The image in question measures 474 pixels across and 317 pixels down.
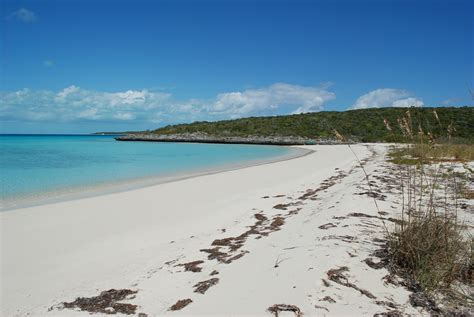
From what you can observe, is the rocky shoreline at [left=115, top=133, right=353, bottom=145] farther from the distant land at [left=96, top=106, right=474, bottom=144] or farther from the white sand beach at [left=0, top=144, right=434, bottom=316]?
the white sand beach at [left=0, top=144, right=434, bottom=316]

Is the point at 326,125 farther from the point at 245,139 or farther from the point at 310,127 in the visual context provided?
the point at 245,139

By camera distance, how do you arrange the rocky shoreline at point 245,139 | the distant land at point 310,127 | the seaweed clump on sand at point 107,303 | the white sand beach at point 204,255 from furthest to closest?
the distant land at point 310,127 → the rocky shoreline at point 245,139 → the seaweed clump on sand at point 107,303 → the white sand beach at point 204,255

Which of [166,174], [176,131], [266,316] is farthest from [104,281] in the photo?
[176,131]

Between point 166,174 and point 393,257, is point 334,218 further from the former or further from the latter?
point 166,174

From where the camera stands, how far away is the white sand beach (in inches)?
100

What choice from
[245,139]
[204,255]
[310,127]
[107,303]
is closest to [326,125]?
[310,127]

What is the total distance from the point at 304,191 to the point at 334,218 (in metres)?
3.40

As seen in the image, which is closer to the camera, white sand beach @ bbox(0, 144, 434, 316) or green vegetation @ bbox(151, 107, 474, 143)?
white sand beach @ bbox(0, 144, 434, 316)

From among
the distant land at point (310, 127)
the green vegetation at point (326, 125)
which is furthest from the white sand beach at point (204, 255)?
the green vegetation at point (326, 125)

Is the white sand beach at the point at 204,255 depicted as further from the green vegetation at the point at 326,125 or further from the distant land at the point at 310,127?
the green vegetation at the point at 326,125

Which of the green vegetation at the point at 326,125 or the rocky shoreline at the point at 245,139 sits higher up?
the green vegetation at the point at 326,125

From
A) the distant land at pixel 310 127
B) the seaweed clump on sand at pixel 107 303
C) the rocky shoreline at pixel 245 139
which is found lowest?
the seaweed clump on sand at pixel 107 303

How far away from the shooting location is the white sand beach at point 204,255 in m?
2.54

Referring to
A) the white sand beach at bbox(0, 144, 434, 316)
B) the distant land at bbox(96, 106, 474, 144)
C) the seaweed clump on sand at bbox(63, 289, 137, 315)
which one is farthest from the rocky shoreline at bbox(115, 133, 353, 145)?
the seaweed clump on sand at bbox(63, 289, 137, 315)
